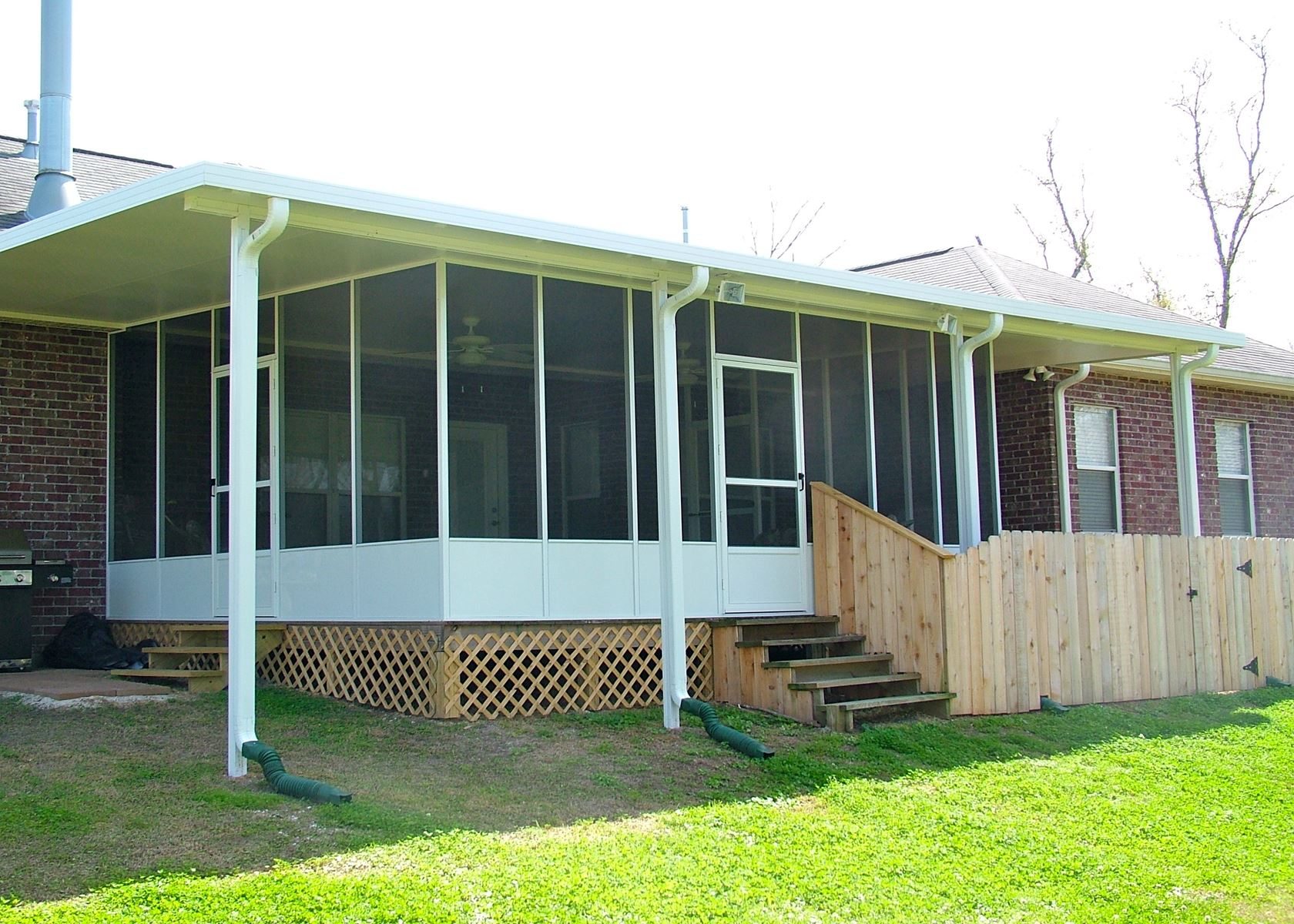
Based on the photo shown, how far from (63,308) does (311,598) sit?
3.22 meters

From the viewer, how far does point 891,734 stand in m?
9.17

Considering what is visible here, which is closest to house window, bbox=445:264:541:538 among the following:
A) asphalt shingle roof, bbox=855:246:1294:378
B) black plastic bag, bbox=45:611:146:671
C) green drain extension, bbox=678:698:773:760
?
green drain extension, bbox=678:698:773:760

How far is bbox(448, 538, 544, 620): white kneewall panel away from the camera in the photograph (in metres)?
9.23

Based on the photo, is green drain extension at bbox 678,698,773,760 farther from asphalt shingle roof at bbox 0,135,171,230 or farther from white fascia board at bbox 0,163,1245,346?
asphalt shingle roof at bbox 0,135,171,230

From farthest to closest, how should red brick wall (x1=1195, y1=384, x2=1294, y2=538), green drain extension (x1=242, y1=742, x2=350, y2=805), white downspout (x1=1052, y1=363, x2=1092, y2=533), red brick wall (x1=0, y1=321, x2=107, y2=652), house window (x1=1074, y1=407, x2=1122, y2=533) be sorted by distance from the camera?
red brick wall (x1=1195, y1=384, x2=1294, y2=538) < house window (x1=1074, y1=407, x2=1122, y2=533) < white downspout (x1=1052, y1=363, x2=1092, y2=533) < red brick wall (x1=0, y1=321, x2=107, y2=652) < green drain extension (x1=242, y1=742, x2=350, y2=805)

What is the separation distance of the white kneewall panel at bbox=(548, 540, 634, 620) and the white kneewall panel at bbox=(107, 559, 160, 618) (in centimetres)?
363

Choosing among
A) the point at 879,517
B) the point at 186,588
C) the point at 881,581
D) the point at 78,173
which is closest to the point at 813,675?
the point at 881,581

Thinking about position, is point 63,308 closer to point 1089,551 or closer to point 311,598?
point 311,598

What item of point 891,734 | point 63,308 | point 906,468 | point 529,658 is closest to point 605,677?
point 529,658

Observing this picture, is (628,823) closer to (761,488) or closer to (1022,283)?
(761,488)

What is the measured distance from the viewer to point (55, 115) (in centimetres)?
1243

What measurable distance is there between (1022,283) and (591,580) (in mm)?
7628

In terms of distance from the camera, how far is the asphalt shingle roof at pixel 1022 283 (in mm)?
14844

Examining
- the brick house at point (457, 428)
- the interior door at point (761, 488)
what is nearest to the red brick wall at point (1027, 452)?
the brick house at point (457, 428)
